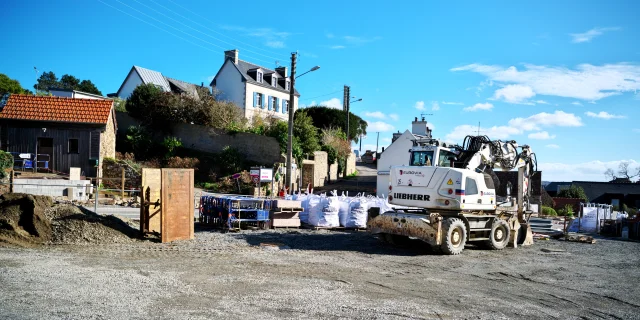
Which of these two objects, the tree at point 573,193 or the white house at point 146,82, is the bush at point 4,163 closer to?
the white house at point 146,82

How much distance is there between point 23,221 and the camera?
507 inches

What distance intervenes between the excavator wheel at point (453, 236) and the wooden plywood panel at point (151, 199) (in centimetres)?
808

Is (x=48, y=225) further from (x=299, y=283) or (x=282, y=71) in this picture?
Result: (x=282, y=71)

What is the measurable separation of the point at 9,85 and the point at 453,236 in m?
43.5

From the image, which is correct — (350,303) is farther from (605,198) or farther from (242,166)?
(605,198)

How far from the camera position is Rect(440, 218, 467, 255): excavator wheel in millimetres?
13953

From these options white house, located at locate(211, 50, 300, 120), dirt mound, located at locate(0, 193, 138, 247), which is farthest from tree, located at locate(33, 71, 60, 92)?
dirt mound, located at locate(0, 193, 138, 247)

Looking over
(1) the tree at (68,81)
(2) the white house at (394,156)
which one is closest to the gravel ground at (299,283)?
(2) the white house at (394,156)

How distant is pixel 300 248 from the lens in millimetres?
14102

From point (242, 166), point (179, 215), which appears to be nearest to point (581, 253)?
point (179, 215)

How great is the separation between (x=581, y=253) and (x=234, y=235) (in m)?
11.4

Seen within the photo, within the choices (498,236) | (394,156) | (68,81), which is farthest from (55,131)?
(68,81)

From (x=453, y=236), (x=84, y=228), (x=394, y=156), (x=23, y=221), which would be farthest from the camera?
(x=394, y=156)

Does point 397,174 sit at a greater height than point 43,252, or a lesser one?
greater
